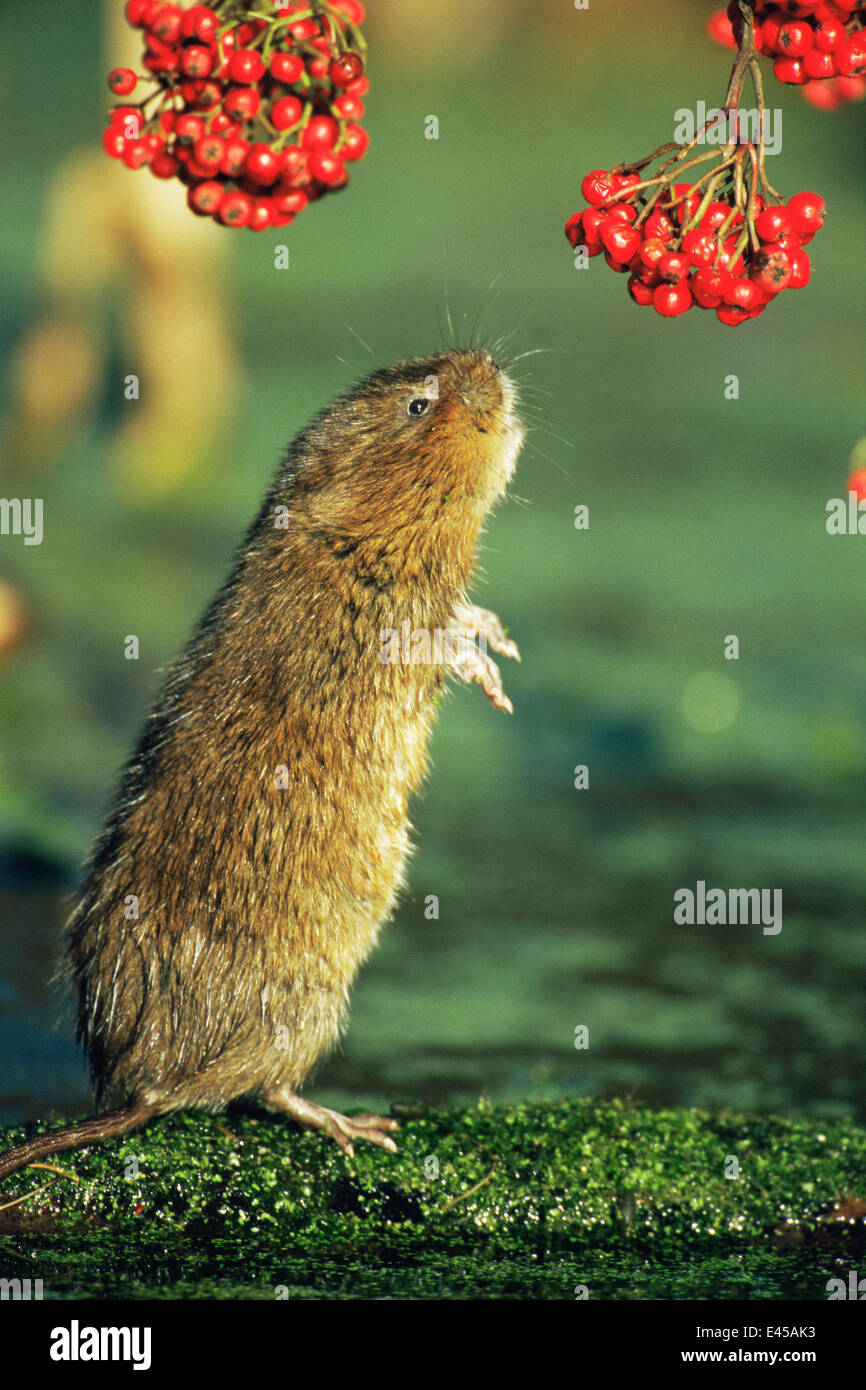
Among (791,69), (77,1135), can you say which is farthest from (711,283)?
(77,1135)

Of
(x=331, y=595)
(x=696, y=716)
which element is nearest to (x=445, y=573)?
(x=331, y=595)

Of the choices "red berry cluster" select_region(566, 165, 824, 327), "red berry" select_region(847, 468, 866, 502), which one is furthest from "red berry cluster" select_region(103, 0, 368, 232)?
"red berry" select_region(847, 468, 866, 502)

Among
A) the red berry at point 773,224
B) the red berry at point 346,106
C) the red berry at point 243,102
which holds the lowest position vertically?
the red berry at point 773,224

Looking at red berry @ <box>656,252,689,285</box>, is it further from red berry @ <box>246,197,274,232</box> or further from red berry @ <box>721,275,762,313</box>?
red berry @ <box>246,197,274,232</box>

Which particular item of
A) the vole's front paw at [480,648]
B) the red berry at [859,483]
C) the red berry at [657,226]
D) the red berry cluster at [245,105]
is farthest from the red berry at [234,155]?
the red berry at [859,483]

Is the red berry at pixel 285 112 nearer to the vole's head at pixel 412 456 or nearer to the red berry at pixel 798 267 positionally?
the vole's head at pixel 412 456

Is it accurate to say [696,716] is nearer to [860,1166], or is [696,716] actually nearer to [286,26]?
[860,1166]

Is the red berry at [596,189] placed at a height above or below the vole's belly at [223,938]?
above
